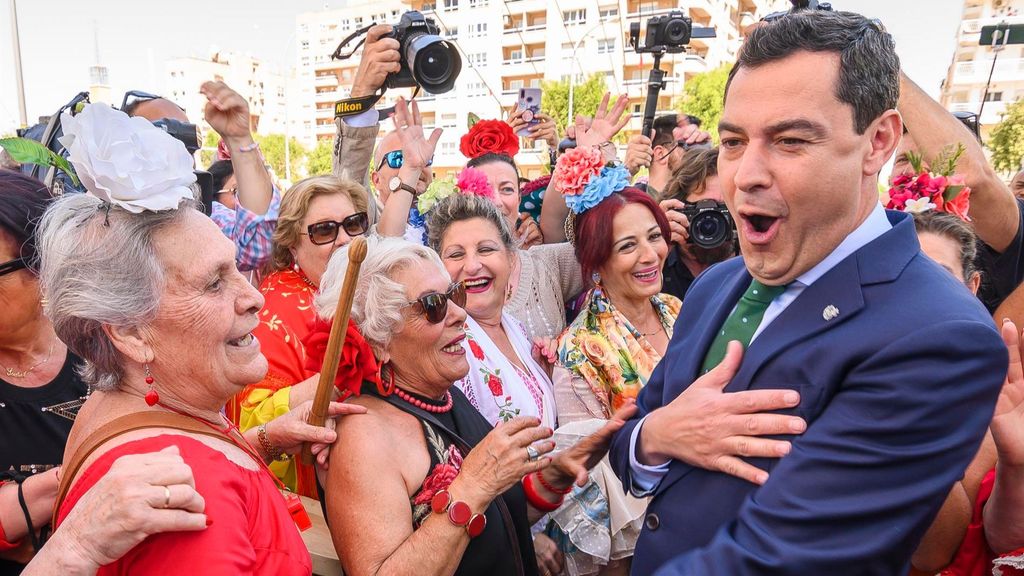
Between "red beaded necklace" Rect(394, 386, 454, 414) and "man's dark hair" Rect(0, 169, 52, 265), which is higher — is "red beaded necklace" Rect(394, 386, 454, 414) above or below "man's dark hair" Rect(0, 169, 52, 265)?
below

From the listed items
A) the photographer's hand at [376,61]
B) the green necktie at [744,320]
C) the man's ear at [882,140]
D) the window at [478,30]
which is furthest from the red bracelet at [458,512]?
the window at [478,30]

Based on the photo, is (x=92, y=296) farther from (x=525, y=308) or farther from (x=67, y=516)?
(x=525, y=308)

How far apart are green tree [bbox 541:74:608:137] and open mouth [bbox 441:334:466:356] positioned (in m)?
31.6

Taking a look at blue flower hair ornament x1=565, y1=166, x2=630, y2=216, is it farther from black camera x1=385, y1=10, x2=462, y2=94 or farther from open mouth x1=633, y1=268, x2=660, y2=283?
black camera x1=385, y1=10, x2=462, y2=94

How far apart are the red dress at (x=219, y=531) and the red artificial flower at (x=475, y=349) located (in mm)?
1363

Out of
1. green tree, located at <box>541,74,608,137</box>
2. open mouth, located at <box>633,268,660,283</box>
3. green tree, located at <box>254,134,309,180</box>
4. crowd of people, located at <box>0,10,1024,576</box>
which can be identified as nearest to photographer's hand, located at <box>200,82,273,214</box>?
crowd of people, located at <box>0,10,1024,576</box>

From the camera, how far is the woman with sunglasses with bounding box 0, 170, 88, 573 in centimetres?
186

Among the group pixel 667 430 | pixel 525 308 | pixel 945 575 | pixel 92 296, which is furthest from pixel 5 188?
pixel 945 575

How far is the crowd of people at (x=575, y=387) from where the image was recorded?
1.26 meters

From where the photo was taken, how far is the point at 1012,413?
183 centimetres

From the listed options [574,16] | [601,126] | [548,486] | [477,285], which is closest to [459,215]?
[477,285]

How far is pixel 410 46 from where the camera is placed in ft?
12.7

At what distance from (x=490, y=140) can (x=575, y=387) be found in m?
2.44

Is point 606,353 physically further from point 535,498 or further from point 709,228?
point 709,228
